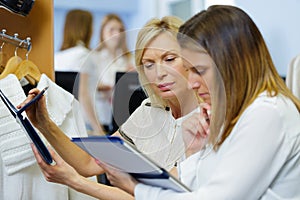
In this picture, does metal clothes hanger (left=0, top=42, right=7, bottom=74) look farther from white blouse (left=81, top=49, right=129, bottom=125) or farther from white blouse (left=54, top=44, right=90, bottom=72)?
white blouse (left=54, top=44, right=90, bottom=72)

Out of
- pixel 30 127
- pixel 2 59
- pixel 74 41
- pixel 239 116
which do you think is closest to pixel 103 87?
pixel 30 127

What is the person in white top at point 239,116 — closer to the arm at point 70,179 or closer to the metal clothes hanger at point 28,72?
the arm at point 70,179

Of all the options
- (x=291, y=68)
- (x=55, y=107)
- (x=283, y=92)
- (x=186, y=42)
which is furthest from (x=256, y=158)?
(x=291, y=68)

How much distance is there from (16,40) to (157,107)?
52 centimetres

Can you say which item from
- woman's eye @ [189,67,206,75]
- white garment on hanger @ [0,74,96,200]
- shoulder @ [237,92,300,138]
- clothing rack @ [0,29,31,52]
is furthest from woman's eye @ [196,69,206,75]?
clothing rack @ [0,29,31,52]

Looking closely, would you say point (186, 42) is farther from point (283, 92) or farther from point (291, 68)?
point (291, 68)

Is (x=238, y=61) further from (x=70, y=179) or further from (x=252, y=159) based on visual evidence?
(x=70, y=179)

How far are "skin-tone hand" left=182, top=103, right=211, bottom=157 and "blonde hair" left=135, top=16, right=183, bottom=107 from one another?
77mm

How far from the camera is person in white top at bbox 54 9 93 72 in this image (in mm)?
3562

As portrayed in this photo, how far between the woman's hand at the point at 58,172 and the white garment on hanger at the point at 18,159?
94 mm

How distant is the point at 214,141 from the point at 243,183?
0.15 meters

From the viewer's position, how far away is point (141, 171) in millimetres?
1127

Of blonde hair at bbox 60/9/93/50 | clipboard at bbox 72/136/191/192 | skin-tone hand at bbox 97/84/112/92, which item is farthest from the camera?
blonde hair at bbox 60/9/93/50

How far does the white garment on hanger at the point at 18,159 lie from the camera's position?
1525 millimetres
